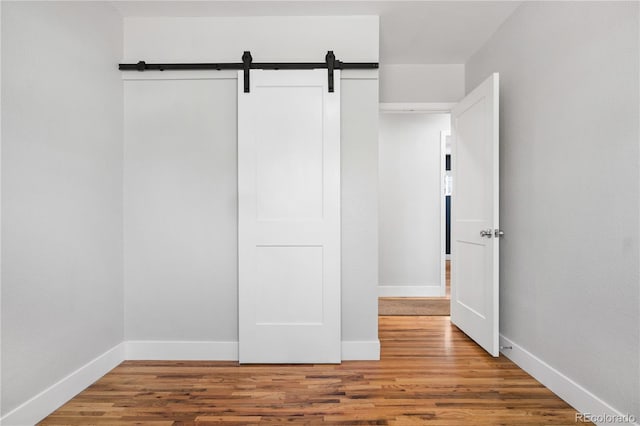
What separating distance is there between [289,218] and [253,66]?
3.78ft

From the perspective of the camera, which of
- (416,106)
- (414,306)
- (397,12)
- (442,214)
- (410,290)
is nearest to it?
(397,12)

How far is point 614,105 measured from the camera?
71.4 inches

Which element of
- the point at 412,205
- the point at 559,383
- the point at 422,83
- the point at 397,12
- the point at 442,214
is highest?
the point at 397,12

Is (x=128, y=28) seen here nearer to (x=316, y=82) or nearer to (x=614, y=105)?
(x=316, y=82)

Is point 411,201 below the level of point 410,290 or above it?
above

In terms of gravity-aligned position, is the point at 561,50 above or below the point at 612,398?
above

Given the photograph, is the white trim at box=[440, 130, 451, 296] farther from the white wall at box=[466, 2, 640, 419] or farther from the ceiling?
the white wall at box=[466, 2, 640, 419]

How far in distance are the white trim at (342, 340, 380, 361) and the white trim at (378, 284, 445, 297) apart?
83.0 inches

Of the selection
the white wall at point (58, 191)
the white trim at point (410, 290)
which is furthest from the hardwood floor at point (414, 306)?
the white wall at point (58, 191)

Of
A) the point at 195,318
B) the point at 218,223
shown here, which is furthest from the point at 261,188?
the point at 195,318

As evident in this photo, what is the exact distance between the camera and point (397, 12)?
8.96 ft

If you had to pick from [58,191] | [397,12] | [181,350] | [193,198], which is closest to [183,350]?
[181,350]

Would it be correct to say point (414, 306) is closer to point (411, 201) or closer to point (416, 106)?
point (411, 201)

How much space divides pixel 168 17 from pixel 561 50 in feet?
8.83
